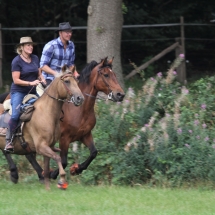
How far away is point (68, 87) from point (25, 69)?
3.17ft

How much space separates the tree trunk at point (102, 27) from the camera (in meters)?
14.8

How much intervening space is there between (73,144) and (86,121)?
3.73ft

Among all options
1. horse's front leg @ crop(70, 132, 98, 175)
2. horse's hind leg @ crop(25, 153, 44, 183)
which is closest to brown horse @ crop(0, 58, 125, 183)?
horse's front leg @ crop(70, 132, 98, 175)

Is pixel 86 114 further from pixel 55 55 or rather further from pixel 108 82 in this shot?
pixel 55 55

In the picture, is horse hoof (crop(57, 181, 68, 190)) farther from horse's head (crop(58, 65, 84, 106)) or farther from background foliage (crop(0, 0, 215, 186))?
background foliage (crop(0, 0, 215, 186))

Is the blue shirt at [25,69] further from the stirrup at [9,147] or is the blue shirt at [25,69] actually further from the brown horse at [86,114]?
the stirrup at [9,147]

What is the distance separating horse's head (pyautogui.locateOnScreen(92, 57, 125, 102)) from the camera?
1060 centimetres

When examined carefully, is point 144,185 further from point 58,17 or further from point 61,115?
point 58,17

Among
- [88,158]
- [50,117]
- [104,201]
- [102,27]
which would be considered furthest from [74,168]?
[102,27]

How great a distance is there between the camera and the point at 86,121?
10914mm

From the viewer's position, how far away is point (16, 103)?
34.6 feet

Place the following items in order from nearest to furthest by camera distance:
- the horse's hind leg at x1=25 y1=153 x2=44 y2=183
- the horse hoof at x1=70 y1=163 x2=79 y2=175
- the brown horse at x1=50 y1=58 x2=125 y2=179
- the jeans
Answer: the jeans < the brown horse at x1=50 y1=58 x2=125 y2=179 < the horse hoof at x1=70 y1=163 x2=79 y2=175 < the horse's hind leg at x1=25 y1=153 x2=44 y2=183

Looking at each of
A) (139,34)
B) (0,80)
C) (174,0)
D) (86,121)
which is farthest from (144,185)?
(174,0)

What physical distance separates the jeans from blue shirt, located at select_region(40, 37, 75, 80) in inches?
27.8
